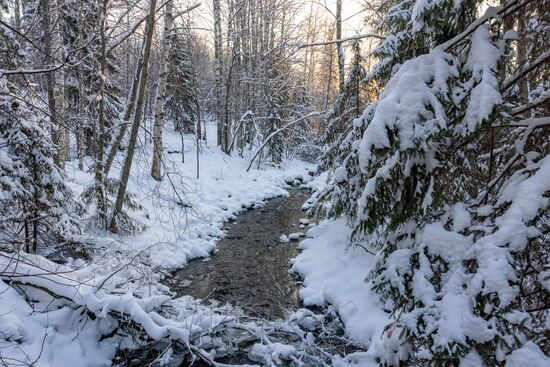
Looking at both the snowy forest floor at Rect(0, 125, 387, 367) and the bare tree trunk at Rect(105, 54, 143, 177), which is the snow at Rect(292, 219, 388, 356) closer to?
the snowy forest floor at Rect(0, 125, 387, 367)

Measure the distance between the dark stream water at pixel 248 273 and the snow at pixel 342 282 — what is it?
35 centimetres

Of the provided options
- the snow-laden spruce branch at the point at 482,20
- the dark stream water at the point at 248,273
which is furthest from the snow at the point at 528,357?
the dark stream water at the point at 248,273

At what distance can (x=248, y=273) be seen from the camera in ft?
24.0

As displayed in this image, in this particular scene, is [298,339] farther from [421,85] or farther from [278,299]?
[421,85]

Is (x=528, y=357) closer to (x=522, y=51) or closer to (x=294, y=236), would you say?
(x=522, y=51)

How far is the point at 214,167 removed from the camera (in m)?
16.1

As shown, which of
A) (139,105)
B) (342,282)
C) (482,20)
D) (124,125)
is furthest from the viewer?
(124,125)

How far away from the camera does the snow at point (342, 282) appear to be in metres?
5.11

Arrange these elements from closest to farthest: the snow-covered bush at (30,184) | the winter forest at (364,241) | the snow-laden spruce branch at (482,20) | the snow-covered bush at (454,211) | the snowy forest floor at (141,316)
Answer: the snow-covered bush at (454,211)
the winter forest at (364,241)
the snow-laden spruce branch at (482,20)
the snowy forest floor at (141,316)
the snow-covered bush at (30,184)

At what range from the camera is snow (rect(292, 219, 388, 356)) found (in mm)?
5105

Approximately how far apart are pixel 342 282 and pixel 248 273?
1.98 metres

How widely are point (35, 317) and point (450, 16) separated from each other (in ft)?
15.6

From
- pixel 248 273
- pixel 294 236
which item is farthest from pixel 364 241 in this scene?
pixel 248 273

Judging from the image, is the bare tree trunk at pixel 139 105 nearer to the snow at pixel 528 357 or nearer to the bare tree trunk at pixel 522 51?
the bare tree trunk at pixel 522 51
